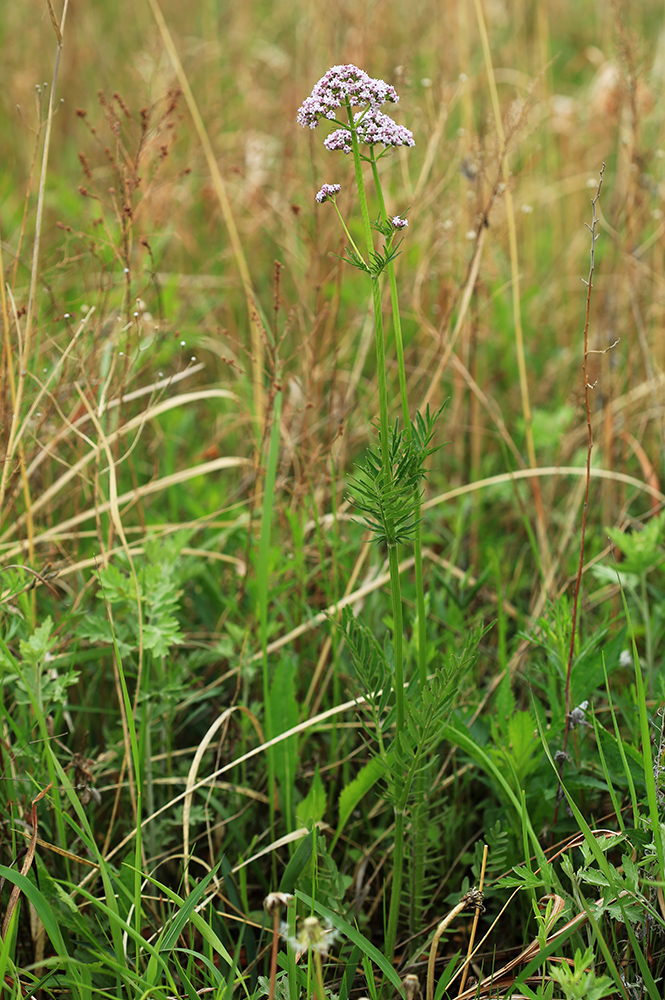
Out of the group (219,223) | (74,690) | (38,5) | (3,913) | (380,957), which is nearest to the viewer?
(380,957)

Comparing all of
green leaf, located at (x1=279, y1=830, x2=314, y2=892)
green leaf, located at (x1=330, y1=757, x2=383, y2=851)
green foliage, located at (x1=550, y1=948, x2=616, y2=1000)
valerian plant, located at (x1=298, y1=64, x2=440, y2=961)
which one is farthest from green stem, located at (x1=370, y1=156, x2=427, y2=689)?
green foliage, located at (x1=550, y1=948, x2=616, y2=1000)

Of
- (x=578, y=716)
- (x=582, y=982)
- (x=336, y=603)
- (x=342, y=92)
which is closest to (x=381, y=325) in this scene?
(x=342, y=92)

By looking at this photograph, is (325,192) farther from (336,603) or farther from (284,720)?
(284,720)

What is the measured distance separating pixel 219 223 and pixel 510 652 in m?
2.56

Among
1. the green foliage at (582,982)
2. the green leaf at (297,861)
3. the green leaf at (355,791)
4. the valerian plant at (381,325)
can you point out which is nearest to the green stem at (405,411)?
the valerian plant at (381,325)

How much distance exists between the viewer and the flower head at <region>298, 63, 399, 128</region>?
3.55ft

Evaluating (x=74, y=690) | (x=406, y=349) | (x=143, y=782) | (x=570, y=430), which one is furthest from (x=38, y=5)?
(x=143, y=782)

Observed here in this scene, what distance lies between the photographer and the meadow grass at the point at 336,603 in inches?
50.4

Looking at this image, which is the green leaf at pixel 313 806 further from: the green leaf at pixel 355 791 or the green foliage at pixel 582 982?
the green foliage at pixel 582 982

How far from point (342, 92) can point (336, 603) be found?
968mm

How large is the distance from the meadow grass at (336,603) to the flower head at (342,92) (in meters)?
0.08

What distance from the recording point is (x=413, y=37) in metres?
3.07

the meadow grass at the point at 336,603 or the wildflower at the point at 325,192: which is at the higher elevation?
the wildflower at the point at 325,192

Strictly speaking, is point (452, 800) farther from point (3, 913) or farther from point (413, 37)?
point (413, 37)
